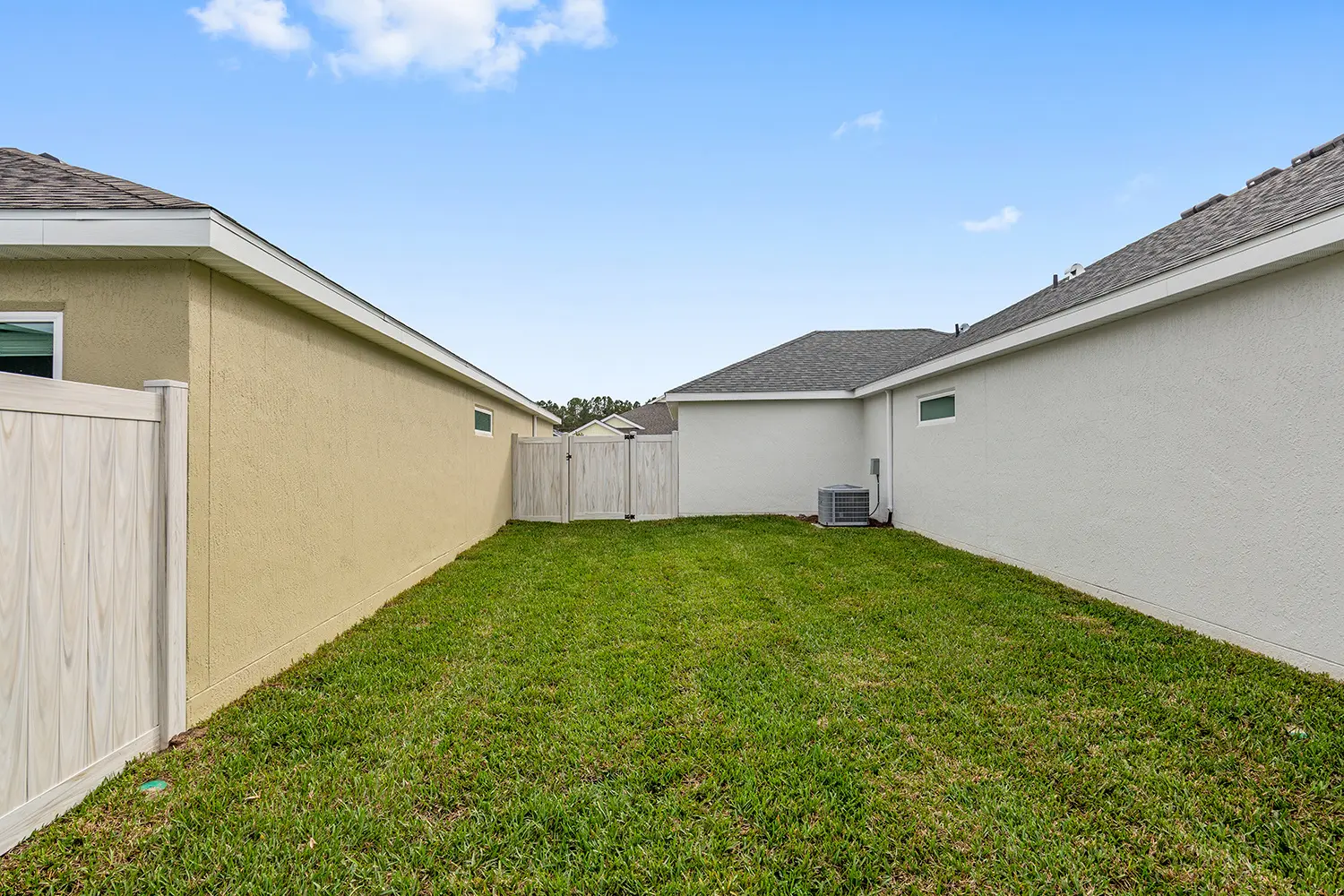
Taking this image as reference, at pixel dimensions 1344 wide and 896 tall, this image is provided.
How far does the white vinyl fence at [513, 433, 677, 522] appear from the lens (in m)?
11.4

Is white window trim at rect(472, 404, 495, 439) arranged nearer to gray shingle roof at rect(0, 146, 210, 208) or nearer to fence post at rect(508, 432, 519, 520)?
fence post at rect(508, 432, 519, 520)

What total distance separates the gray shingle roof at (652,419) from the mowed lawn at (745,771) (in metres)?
26.1

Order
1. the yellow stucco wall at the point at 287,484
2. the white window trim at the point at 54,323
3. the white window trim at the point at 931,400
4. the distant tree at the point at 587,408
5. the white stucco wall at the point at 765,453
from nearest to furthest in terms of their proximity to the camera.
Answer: the white window trim at the point at 54,323, the yellow stucco wall at the point at 287,484, the white window trim at the point at 931,400, the white stucco wall at the point at 765,453, the distant tree at the point at 587,408

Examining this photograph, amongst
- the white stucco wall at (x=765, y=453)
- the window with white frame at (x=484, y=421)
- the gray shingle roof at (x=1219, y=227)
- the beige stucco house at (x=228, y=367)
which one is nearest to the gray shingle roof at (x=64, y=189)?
the beige stucco house at (x=228, y=367)

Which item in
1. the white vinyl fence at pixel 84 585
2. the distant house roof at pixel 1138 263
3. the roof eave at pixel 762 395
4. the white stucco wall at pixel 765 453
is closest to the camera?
the white vinyl fence at pixel 84 585

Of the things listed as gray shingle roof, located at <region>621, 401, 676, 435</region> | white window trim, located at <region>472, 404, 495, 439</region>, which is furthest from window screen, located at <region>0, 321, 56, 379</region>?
gray shingle roof, located at <region>621, 401, 676, 435</region>

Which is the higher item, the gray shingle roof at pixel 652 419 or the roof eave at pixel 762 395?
the gray shingle roof at pixel 652 419

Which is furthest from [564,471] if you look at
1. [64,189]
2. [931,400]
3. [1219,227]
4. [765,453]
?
[1219,227]

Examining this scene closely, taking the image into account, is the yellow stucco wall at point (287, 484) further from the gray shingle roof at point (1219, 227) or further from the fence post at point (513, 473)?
the gray shingle roof at point (1219, 227)

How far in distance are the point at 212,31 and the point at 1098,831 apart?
985cm

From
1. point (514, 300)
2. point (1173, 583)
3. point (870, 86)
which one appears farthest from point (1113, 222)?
point (514, 300)

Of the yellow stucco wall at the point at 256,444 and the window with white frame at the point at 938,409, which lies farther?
the window with white frame at the point at 938,409

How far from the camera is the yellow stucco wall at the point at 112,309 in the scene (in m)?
2.92

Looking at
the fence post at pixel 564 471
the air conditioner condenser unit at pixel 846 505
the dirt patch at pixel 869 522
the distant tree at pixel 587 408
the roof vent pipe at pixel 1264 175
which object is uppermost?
the distant tree at pixel 587 408
